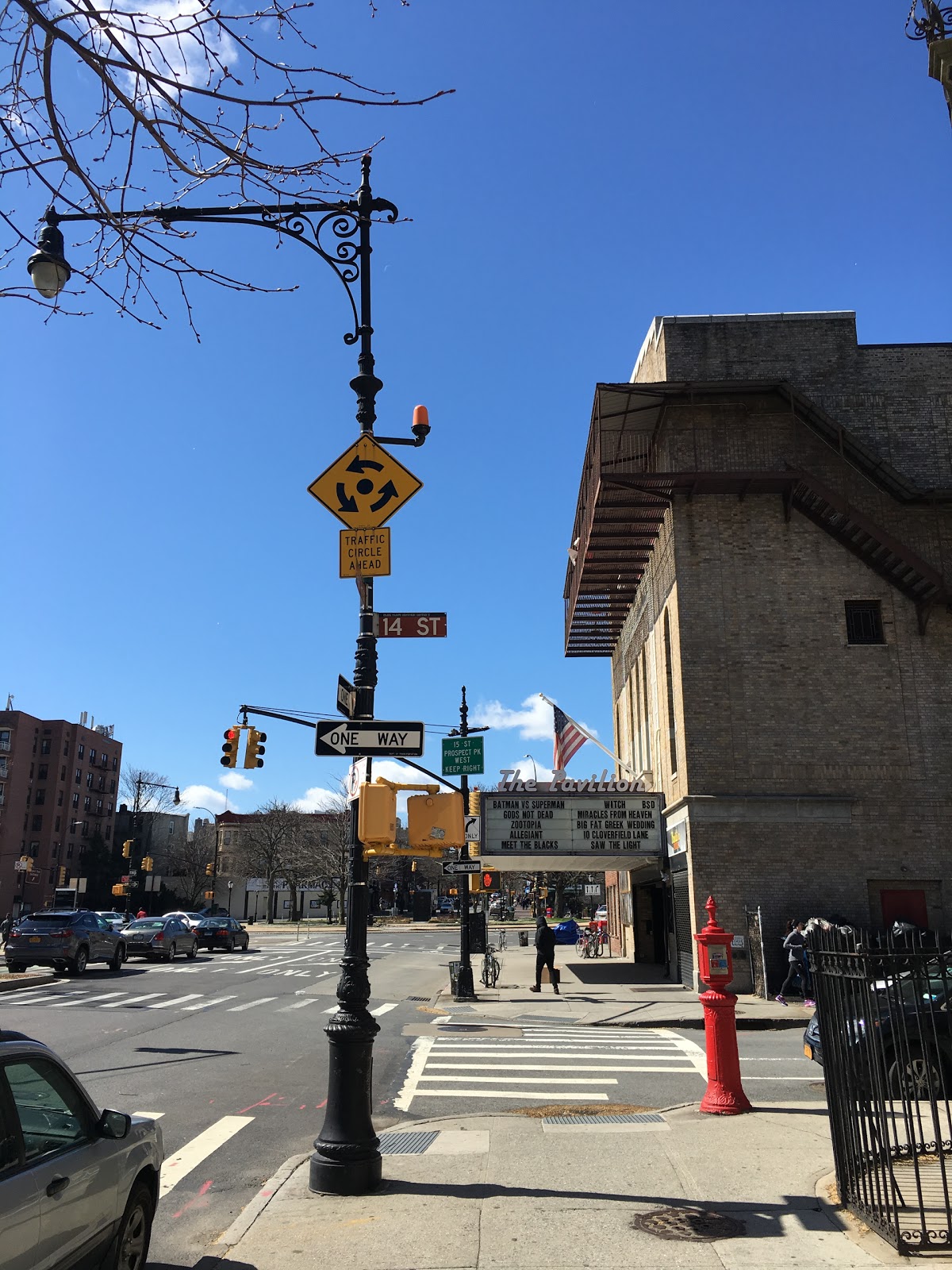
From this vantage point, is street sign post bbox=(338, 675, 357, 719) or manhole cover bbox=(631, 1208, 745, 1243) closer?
manhole cover bbox=(631, 1208, 745, 1243)

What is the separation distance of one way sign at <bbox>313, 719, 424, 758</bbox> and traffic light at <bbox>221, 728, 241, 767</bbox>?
1757 centimetres

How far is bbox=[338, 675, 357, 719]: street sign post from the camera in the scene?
7902 mm

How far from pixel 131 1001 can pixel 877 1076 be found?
1837 centimetres

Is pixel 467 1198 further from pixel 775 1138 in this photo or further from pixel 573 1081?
pixel 573 1081

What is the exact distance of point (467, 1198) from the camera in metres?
6.43

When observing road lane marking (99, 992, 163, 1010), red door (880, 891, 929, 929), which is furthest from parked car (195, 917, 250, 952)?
red door (880, 891, 929, 929)

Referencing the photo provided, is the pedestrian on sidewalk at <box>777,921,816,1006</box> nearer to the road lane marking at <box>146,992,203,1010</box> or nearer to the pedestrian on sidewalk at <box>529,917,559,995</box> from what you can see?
the pedestrian on sidewalk at <box>529,917,559,995</box>

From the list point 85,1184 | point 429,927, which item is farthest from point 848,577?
point 429,927

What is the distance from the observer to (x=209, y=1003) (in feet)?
67.8

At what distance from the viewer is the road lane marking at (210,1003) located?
19672 millimetres

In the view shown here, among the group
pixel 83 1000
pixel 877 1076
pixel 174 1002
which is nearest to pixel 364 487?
pixel 877 1076

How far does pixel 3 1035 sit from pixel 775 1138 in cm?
629

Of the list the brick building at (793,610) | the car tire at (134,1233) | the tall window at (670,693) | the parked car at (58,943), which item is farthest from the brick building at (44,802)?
the car tire at (134,1233)

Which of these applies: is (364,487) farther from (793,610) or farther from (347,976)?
(793,610)
